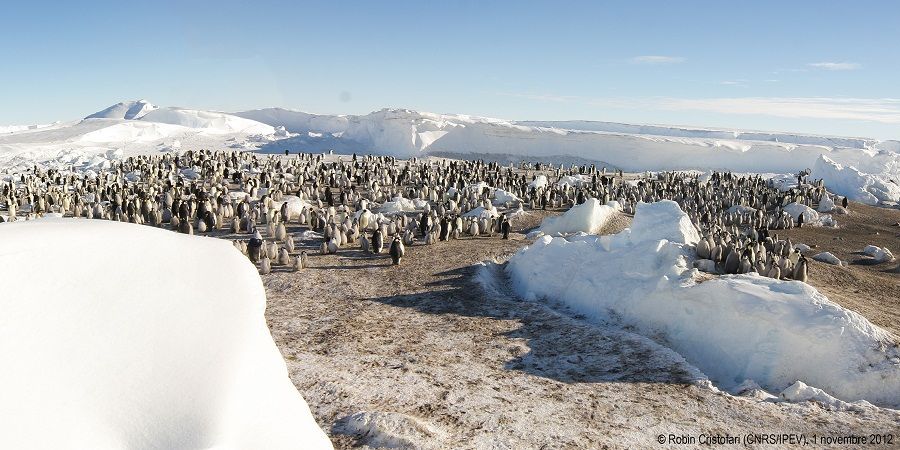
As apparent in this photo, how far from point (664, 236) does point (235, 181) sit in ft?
84.7

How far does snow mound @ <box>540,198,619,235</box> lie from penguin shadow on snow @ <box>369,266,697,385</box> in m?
8.36

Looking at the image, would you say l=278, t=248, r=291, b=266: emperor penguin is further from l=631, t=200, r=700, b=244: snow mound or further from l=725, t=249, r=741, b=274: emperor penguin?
l=725, t=249, r=741, b=274: emperor penguin

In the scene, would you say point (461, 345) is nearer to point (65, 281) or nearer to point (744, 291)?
point (744, 291)

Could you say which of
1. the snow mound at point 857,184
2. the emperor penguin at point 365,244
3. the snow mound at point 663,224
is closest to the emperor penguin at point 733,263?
the snow mound at point 663,224

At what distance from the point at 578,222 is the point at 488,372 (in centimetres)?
1351

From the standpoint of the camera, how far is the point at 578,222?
71.6 ft

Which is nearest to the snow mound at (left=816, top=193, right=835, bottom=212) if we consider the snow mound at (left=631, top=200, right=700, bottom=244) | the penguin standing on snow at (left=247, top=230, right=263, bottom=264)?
the snow mound at (left=631, top=200, right=700, bottom=244)

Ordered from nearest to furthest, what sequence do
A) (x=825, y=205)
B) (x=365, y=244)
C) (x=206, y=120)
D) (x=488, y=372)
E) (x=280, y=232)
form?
(x=488, y=372), (x=365, y=244), (x=280, y=232), (x=825, y=205), (x=206, y=120)

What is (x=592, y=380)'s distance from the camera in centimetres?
902

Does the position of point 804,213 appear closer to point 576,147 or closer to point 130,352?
point 130,352

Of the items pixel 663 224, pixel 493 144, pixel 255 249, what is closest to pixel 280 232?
pixel 255 249

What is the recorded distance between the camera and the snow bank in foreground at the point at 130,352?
4.49m

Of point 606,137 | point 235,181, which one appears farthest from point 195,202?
point 606,137

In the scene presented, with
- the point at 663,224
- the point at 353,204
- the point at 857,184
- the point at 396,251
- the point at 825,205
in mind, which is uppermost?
the point at 663,224
